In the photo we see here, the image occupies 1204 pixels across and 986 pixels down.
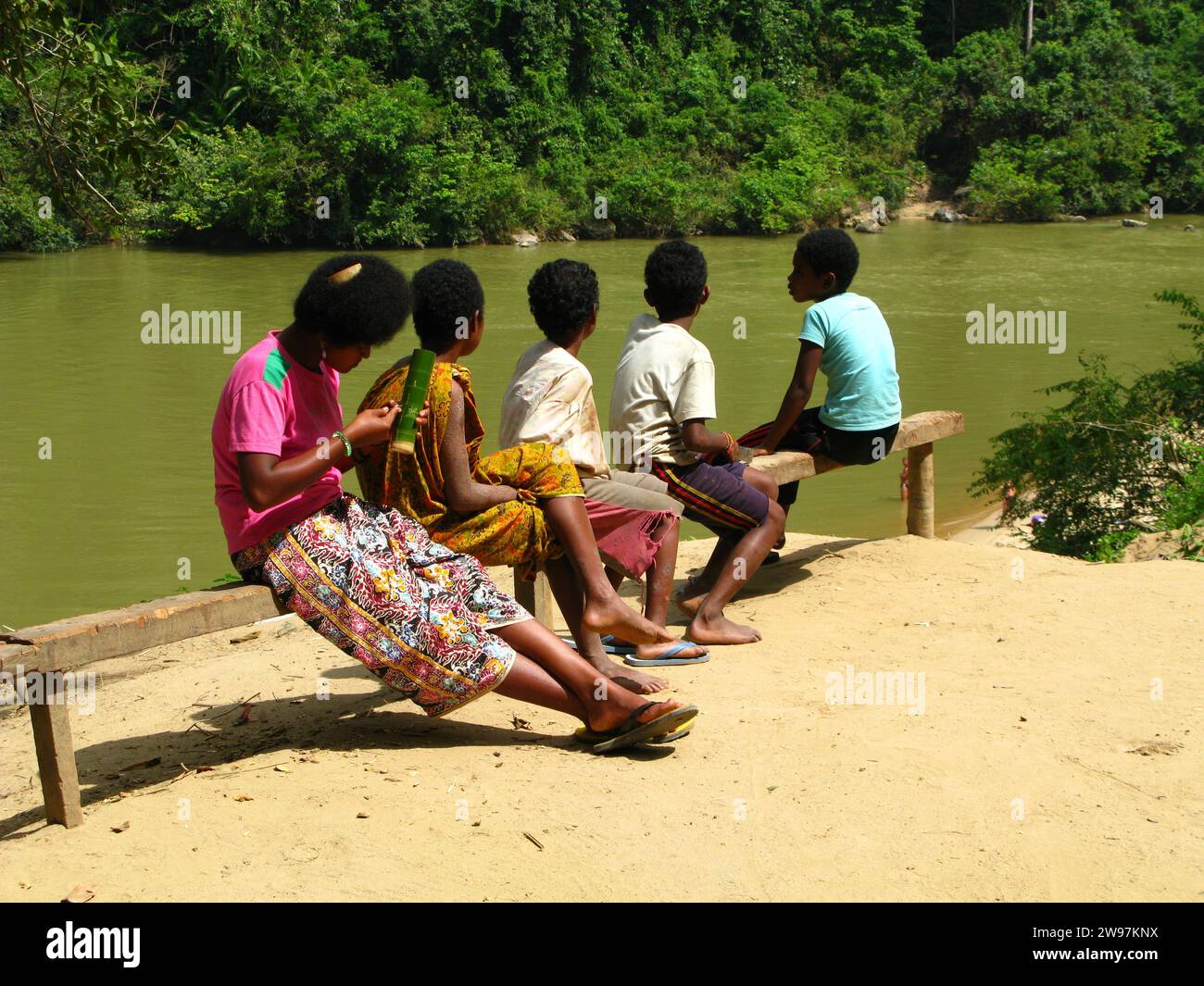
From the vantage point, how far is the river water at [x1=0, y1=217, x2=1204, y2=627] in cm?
1010

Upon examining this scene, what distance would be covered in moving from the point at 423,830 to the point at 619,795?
1.74 feet

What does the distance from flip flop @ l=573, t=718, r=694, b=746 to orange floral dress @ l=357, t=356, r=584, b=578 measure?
54cm

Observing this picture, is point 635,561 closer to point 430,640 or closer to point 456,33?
point 430,640

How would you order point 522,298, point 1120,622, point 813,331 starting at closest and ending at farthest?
point 1120,622 → point 813,331 → point 522,298

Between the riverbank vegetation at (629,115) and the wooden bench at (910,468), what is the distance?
1928cm

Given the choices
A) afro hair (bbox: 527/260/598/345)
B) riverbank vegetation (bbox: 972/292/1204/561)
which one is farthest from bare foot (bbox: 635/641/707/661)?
riverbank vegetation (bbox: 972/292/1204/561)

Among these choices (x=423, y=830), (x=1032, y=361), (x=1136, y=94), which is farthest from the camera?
(x=1136, y=94)

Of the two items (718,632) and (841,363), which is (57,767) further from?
(841,363)

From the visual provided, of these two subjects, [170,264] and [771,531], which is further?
[170,264]

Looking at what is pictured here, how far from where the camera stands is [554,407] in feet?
14.2

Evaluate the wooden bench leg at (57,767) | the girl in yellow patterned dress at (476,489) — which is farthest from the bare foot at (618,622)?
the wooden bench leg at (57,767)

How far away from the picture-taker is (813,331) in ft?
18.2

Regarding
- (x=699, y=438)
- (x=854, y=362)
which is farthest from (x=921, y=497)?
(x=699, y=438)
